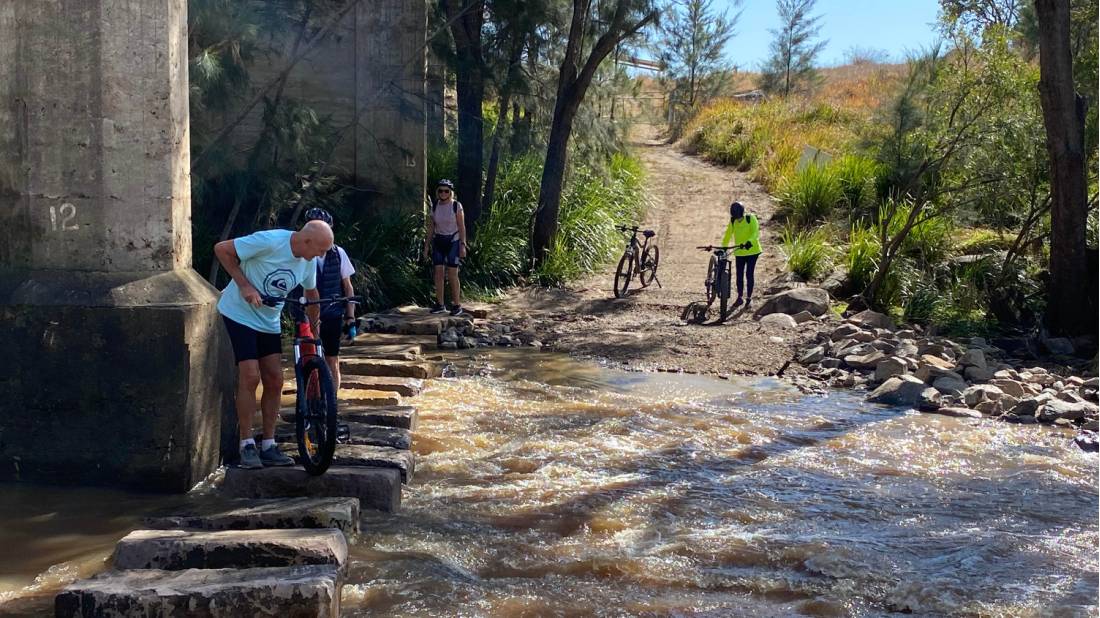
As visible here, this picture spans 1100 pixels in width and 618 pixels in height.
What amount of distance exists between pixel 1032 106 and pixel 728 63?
22665 mm

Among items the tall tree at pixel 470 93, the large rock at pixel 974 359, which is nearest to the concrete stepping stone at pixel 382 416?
the large rock at pixel 974 359

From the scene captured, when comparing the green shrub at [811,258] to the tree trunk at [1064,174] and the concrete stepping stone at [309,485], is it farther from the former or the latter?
the concrete stepping stone at [309,485]

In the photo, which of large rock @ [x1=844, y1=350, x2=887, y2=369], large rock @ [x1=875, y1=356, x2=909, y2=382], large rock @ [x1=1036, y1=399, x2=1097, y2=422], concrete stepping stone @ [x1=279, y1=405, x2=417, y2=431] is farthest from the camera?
large rock @ [x1=844, y1=350, x2=887, y2=369]

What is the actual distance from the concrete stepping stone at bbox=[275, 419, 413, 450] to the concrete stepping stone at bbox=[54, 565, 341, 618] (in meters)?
2.48

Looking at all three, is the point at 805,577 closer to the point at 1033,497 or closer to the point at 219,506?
the point at 1033,497

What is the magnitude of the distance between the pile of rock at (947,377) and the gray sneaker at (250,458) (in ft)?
20.1

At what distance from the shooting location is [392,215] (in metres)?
15.1

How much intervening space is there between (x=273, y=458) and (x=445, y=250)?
718cm

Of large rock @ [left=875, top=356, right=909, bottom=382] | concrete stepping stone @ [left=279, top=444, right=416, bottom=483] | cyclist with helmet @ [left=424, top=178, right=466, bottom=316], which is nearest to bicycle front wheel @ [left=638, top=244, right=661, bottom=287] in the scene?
cyclist with helmet @ [left=424, top=178, right=466, bottom=316]

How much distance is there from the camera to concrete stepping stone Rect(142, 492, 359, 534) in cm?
529

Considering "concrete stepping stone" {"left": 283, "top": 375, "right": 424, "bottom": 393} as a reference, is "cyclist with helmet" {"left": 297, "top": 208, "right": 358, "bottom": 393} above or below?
above

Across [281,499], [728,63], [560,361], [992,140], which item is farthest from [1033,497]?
[728,63]

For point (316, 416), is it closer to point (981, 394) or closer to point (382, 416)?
point (382, 416)

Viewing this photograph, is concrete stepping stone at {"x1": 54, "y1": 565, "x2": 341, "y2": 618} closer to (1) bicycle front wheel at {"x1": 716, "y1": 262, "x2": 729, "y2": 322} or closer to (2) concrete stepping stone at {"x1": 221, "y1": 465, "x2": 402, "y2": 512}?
(2) concrete stepping stone at {"x1": 221, "y1": 465, "x2": 402, "y2": 512}
